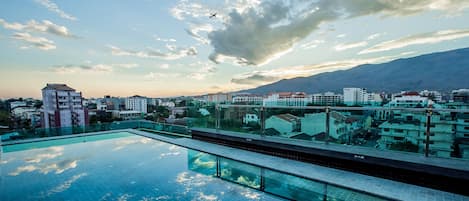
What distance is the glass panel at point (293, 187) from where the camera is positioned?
10.3ft

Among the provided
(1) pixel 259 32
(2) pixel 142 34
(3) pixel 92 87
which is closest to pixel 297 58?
(1) pixel 259 32

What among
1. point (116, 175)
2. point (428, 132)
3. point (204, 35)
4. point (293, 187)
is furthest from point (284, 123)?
point (204, 35)

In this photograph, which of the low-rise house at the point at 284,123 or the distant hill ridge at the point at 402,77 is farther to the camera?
the distant hill ridge at the point at 402,77

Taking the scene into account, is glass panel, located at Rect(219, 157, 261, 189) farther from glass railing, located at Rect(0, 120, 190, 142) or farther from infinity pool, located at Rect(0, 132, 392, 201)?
glass railing, located at Rect(0, 120, 190, 142)

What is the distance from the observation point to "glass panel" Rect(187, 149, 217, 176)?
445cm

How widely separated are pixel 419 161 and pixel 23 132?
Answer: 12.1m

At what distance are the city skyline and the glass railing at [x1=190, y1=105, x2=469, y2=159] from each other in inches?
203

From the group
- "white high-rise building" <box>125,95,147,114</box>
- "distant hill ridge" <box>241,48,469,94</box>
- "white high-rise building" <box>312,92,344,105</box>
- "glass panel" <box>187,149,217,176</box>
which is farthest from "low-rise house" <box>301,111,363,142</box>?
"white high-rise building" <box>125,95,147,114</box>

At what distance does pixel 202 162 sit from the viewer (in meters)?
5.02

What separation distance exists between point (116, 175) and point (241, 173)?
106 inches

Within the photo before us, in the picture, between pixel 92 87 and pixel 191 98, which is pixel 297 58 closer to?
pixel 191 98

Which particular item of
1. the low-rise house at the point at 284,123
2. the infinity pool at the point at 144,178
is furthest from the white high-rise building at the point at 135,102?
the low-rise house at the point at 284,123

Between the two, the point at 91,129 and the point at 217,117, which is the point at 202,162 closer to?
the point at 217,117

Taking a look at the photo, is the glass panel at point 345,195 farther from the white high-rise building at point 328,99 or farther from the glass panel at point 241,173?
A: the white high-rise building at point 328,99
